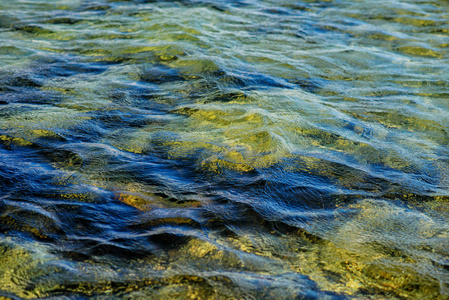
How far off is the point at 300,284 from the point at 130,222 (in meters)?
1.17

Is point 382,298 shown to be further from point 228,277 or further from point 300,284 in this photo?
point 228,277

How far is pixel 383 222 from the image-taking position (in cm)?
289

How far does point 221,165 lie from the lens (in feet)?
11.4

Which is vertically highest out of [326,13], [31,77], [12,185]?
[326,13]

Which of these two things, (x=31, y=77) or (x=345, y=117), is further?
(x=31, y=77)

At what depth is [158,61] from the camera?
583cm

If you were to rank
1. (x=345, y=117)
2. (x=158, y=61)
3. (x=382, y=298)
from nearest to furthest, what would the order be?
(x=382, y=298) < (x=345, y=117) < (x=158, y=61)

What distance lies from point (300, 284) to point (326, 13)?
23.8ft

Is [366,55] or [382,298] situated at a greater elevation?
[366,55]

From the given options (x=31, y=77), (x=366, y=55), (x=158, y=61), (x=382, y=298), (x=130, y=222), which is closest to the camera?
(x=382, y=298)

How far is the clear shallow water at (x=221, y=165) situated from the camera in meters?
2.40

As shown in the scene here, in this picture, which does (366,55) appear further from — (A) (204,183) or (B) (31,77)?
(B) (31,77)

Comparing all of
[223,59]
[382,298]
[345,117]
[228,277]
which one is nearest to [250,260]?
[228,277]

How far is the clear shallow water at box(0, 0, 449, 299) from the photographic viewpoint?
7.87ft
